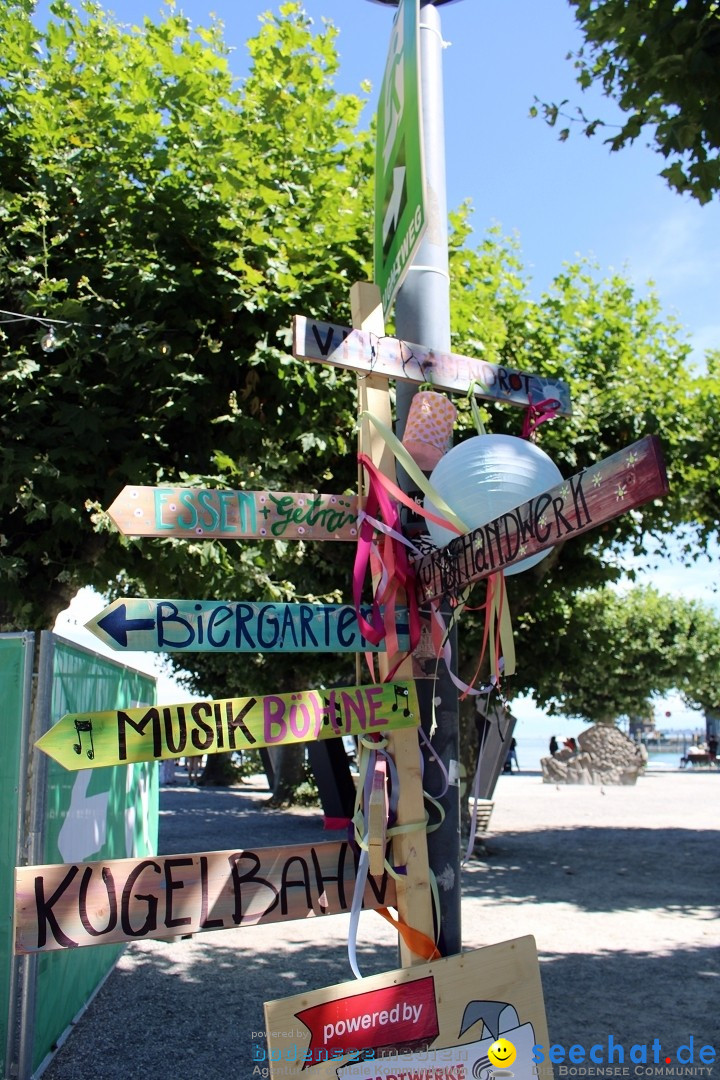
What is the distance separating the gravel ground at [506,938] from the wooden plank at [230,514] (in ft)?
10.4

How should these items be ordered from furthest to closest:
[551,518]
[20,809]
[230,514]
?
[20,809]
[230,514]
[551,518]

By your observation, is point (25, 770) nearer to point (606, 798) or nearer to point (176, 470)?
point (176, 470)

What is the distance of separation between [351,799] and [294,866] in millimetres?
380

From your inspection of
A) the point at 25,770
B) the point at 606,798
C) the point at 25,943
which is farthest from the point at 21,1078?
the point at 606,798

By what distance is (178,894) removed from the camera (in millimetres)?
2480

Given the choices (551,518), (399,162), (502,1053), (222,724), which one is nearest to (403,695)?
(222,724)

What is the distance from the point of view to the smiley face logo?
2576 mm

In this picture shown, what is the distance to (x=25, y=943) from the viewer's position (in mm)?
2291

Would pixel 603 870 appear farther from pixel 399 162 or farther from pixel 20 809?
pixel 399 162

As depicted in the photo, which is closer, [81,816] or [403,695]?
[403,695]

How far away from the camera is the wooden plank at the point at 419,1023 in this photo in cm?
243

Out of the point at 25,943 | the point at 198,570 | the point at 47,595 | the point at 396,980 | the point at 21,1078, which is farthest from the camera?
the point at 47,595

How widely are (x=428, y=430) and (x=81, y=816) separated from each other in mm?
3344

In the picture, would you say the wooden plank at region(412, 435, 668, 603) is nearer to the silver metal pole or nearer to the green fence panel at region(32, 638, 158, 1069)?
the silver metal pole
